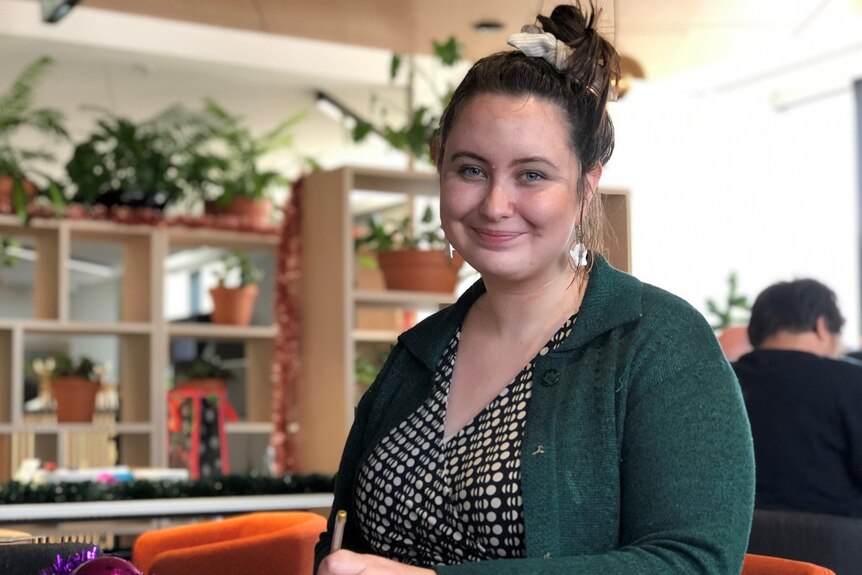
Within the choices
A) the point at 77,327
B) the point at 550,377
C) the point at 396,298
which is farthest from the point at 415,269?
the point at 550,377

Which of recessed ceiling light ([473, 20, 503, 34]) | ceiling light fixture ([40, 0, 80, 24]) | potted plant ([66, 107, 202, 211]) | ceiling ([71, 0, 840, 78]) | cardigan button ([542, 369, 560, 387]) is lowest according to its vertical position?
cardigan button ([542, 369, 560, 387])

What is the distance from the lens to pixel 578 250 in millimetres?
1595

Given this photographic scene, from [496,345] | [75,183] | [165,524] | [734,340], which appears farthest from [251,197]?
[496,345]

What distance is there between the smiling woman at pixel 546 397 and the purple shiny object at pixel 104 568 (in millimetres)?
281

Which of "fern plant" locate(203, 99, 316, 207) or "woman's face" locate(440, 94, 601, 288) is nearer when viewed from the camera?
"woman's face" locate(440, 94, 601, 288)

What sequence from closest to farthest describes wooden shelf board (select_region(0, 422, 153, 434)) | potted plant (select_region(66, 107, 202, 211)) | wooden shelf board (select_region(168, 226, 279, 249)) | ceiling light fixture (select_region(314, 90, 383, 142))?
1. wooden shelf board (select_region(0, 422, 153, 434))
2. potted plant (select_region(66, 107, 202, 211))
3. wooden shelf board (select_region(168, 226, 279, 249))
4. ceiling light fixture (select_region(314, 90, 383, 142))

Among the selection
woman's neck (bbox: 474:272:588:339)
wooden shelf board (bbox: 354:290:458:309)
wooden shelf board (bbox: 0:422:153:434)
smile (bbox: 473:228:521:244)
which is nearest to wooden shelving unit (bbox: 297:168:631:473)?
wooden shelf board (bbox: 354:290:458:309)

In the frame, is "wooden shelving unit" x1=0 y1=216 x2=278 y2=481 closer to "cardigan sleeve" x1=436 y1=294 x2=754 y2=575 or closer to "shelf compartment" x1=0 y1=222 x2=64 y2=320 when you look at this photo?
"shelf compartment" x1=0 y1=222 x2=64 y2=320

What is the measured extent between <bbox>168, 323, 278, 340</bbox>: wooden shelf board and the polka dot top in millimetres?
4554

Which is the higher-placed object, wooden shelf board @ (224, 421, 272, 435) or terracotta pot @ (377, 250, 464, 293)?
terracotta pot @ (377, 250, 464, 293)

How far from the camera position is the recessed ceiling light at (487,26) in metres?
7.03

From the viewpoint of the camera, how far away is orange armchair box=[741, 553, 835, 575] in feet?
6.15

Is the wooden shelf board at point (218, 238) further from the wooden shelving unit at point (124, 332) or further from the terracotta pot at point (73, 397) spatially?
the terracotta pot at point (73, 397)

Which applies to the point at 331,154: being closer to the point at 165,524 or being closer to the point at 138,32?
the point at 138,32
